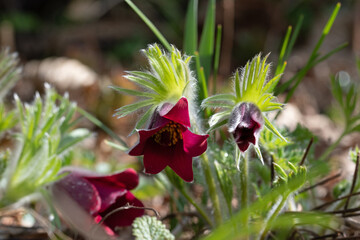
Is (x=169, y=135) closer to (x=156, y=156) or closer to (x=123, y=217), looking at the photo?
(x=156, y=156)

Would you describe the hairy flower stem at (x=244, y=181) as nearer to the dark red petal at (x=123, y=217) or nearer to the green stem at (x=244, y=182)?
the green stem at (x=244, y=182)

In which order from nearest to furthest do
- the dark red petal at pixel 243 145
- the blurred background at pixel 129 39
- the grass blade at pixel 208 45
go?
the dark red petal at pixel 243 145
the grass blade at pixel 208 45
the blurred background at pixel 129 39

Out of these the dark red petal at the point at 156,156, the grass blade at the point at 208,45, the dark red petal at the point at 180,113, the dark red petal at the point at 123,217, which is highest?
the grass blade at the point at 208,45

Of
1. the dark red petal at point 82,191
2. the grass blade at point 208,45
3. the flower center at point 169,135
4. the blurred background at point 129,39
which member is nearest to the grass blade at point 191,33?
the grass blade at point 208,45

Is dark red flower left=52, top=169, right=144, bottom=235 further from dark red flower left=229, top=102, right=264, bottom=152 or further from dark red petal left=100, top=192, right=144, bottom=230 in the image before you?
dark red flower left=229, top=102, right=264, bottom=152

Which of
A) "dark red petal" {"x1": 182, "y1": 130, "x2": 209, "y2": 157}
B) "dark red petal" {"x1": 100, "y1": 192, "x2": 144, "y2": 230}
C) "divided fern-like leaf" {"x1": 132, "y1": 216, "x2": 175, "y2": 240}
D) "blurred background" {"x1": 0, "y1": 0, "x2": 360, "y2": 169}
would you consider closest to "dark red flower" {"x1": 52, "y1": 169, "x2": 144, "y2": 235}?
"dark red petal" {"x1": 100, "y1": 192, "x2": 144, "y2": 230}

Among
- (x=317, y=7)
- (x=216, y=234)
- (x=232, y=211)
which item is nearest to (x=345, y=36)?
(x=317, y=7)

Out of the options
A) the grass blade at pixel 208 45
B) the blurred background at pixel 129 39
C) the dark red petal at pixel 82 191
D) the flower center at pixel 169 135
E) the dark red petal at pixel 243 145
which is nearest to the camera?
the dark red petal at pixel 243 145
